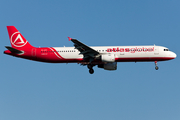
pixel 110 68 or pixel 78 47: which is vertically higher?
pixel 78 47

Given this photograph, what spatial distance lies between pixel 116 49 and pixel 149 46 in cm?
575

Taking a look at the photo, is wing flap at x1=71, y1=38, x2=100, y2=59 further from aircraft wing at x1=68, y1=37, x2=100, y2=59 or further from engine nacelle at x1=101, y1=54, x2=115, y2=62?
engine nacelle at x1=101, y1=54, x2=115, y2=62

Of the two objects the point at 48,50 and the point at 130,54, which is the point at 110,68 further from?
the point at 48,50

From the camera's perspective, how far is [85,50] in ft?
158

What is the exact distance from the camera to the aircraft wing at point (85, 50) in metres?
46.9

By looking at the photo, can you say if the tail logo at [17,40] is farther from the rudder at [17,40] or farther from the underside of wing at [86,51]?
the underside of wing at [86,51]

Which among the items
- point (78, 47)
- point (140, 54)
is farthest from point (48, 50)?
point (140, 54)

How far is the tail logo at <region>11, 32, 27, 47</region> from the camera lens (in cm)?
5272

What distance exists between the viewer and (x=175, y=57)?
163ft

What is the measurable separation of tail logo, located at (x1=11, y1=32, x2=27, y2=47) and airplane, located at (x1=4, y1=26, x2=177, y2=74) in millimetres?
794

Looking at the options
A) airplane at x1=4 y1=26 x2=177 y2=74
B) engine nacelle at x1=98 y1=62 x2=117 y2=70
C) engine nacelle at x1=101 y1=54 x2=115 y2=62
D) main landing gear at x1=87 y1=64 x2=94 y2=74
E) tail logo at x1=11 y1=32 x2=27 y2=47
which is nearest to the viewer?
Result: engine nacelle at x1=101 y1=54 x2=115 y2=62

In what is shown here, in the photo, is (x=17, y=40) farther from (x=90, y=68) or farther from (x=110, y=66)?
(x=110, y=66)

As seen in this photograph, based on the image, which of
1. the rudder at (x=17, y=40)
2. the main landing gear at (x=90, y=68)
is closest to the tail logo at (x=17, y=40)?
the rudder at (x=17, y=40)

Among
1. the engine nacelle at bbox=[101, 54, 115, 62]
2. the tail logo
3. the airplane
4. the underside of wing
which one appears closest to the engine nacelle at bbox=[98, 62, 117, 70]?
the airplane
